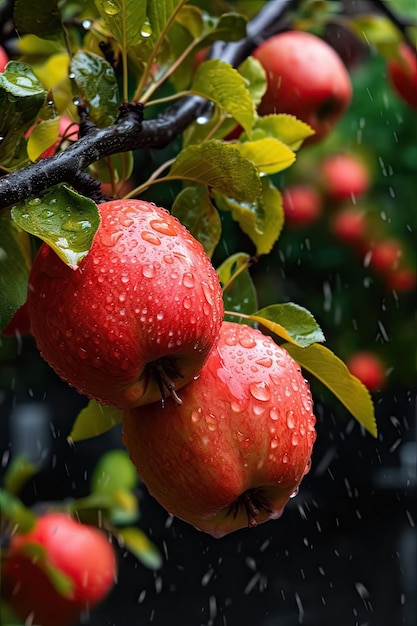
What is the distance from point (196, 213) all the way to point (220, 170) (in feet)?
0.29

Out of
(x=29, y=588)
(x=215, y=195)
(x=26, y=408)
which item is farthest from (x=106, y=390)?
(x=26, y=408)

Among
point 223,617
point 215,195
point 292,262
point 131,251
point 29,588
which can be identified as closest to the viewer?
point 131,251

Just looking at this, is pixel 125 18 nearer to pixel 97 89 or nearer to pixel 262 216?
pixel 97 89

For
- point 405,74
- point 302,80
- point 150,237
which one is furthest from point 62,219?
point 405,74

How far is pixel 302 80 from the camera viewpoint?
3.29 feet

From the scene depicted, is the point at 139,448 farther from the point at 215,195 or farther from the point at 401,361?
the point at 401,361

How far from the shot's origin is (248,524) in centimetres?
55

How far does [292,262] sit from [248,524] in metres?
1.29

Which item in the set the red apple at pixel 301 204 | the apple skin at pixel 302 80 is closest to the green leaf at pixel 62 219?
the apple skin at pixel 302 80

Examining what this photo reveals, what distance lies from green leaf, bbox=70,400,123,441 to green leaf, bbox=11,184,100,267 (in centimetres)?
21

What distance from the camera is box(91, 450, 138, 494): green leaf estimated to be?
150cm

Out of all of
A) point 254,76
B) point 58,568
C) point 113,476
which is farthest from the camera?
point 113,476

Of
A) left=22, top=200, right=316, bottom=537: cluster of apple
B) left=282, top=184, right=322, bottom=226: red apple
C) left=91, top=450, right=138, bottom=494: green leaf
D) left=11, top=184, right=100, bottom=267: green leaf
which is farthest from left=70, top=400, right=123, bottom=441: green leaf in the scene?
left=282, top=184, right=322, bottom=226: red apple

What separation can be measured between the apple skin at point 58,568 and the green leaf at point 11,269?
61 centimetres
